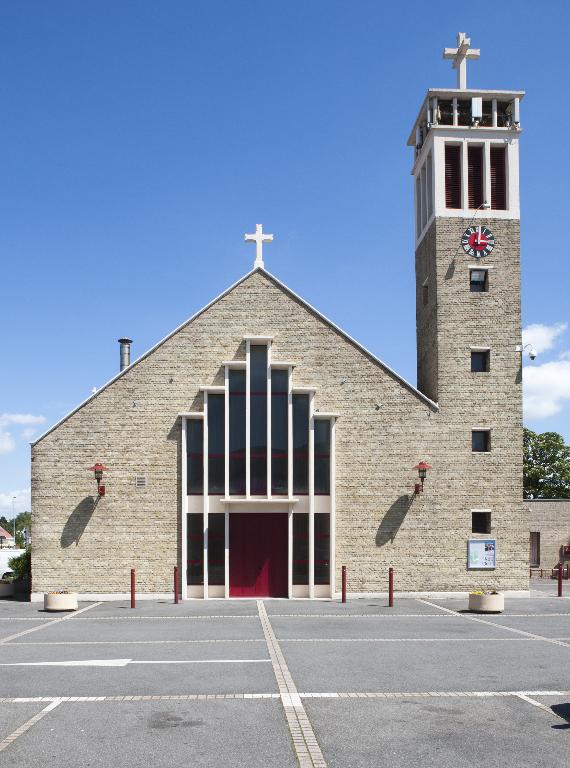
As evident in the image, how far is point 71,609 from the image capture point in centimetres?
2538

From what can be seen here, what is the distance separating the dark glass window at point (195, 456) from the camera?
93.8 ft

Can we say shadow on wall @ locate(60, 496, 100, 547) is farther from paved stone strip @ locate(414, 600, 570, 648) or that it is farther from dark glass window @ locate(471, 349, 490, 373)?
dark glass window @ locate(471, 349, 490, 373)

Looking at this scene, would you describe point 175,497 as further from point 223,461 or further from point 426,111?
point 426,111

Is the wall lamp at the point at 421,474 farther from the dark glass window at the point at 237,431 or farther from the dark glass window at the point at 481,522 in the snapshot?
the dark glass window at the point at 237,431

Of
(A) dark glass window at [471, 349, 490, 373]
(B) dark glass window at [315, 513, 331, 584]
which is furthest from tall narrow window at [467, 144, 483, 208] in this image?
(B) dark glass window at [315, 513, 331, 584]

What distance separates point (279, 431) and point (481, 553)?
815cm

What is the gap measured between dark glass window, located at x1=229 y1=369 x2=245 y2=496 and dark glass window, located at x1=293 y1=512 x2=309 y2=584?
2.16 metres

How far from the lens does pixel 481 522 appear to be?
29219mm

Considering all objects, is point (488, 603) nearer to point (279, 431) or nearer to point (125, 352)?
point (279, 431)

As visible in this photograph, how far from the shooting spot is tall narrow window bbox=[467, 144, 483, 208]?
31.0 m

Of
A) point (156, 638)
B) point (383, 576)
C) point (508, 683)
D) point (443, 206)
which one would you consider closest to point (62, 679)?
point (156, 638)

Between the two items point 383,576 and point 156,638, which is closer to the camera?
point 156,638

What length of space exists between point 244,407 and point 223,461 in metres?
2.01

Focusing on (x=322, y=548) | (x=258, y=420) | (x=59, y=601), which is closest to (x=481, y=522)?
(x=322, y=548)
